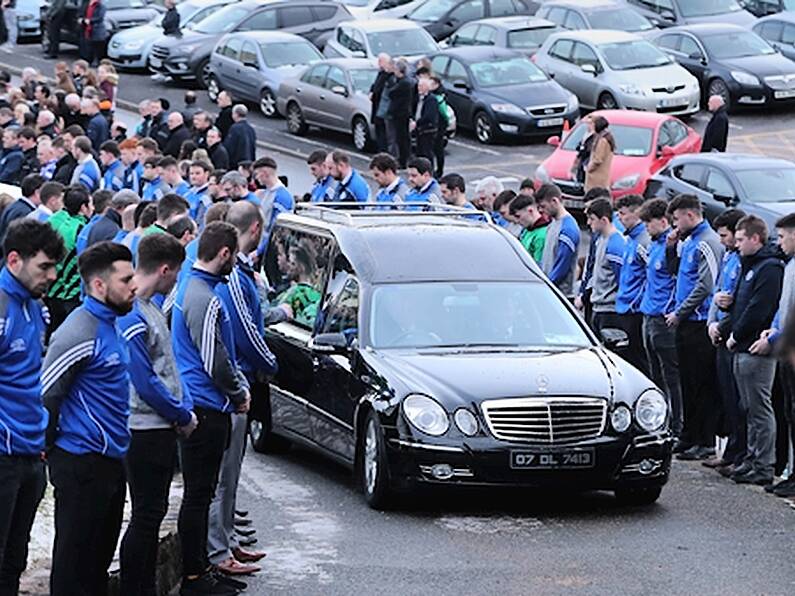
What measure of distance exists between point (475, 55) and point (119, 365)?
86.9ft

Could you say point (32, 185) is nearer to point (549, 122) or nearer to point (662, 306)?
point (662, 306)

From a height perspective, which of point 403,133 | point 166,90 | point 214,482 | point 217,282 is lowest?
point 166,90

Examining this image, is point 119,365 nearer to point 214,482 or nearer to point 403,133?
point 214,482

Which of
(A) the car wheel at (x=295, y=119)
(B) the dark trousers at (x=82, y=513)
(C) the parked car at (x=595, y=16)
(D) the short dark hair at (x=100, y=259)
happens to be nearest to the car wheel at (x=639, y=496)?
(B) the dark trousers at (x=82, y=513)

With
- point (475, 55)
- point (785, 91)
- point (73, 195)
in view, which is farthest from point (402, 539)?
point (785, 91)

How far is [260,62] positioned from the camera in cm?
3638

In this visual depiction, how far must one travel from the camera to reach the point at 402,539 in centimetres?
1125

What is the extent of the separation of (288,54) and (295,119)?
2.12 metres

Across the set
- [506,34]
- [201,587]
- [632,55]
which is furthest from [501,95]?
[201,587]

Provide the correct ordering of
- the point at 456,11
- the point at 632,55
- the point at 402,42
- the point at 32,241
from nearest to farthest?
the point at 32,241, the point at 632,55, the point at 402,42, the point at 456,11

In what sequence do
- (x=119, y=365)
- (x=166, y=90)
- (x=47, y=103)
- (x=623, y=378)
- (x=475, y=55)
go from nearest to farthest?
1. (x=119, y=365)
2. (x=623, y=378)
3. (x=47, y=103)
4. (x=475, y=55)
5. (x=166, y=90)

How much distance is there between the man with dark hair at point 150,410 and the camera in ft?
28.5

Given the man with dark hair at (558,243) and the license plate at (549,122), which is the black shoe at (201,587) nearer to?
the man with dark hair at (558,243)

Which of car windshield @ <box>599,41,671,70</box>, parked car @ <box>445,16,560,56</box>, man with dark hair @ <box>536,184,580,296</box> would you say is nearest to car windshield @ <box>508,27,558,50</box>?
parked car @ <box>445,16,560,56</box>
